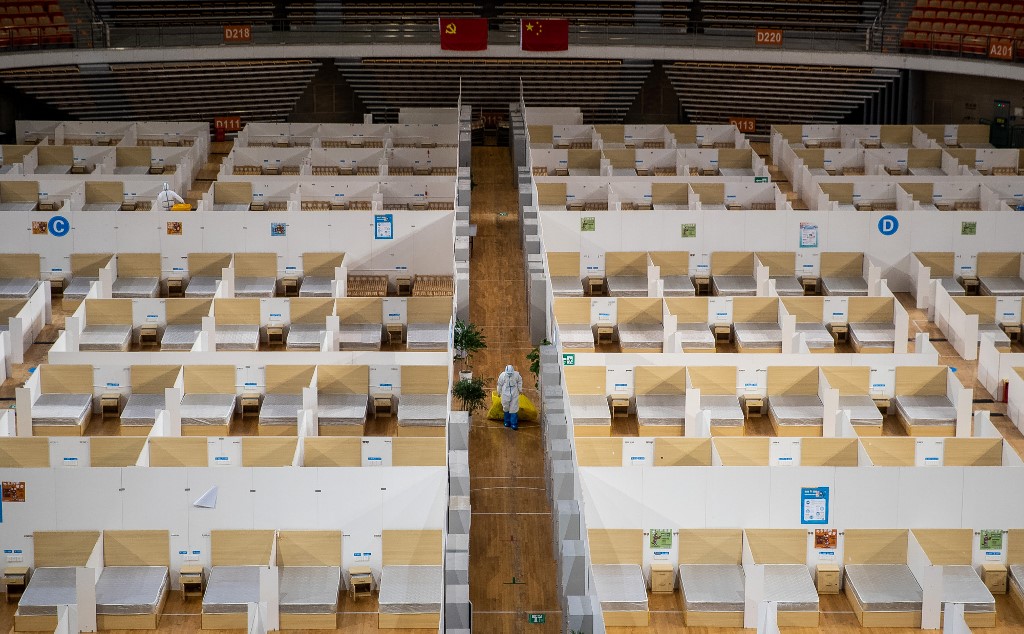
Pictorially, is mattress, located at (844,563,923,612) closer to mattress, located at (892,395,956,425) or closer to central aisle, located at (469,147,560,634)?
central aisle, located at (469,147,560,634)

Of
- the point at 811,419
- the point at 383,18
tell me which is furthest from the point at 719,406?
the point at 383,18

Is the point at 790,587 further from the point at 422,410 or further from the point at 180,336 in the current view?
the point at 180,336

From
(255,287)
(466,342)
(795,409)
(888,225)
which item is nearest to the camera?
(795,409)

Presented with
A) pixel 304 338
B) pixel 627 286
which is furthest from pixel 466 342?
pixel 627 286

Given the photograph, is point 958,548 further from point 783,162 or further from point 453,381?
point 783,162

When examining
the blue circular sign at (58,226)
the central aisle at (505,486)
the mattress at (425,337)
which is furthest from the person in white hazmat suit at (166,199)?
the mattress at (425,337)

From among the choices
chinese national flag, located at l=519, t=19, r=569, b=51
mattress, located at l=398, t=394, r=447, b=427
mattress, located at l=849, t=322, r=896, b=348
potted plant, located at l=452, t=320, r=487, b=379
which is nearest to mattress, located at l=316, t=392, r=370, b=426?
mattress, located at l=398, t=394, r=447, b=427

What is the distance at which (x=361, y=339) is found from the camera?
54.8ft

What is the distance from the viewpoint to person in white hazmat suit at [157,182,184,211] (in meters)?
19.5

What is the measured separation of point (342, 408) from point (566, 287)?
4.13 metres

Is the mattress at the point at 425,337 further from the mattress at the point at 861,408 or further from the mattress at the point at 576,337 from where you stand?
the mattress at the point at 861,408

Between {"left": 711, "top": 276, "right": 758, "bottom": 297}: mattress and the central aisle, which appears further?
{"left": 711, "top": 276, "right": 758, "bottom": 297}: mattress

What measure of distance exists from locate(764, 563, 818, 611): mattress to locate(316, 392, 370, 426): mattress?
4.38 metres

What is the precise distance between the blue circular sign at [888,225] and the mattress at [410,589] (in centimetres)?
873
